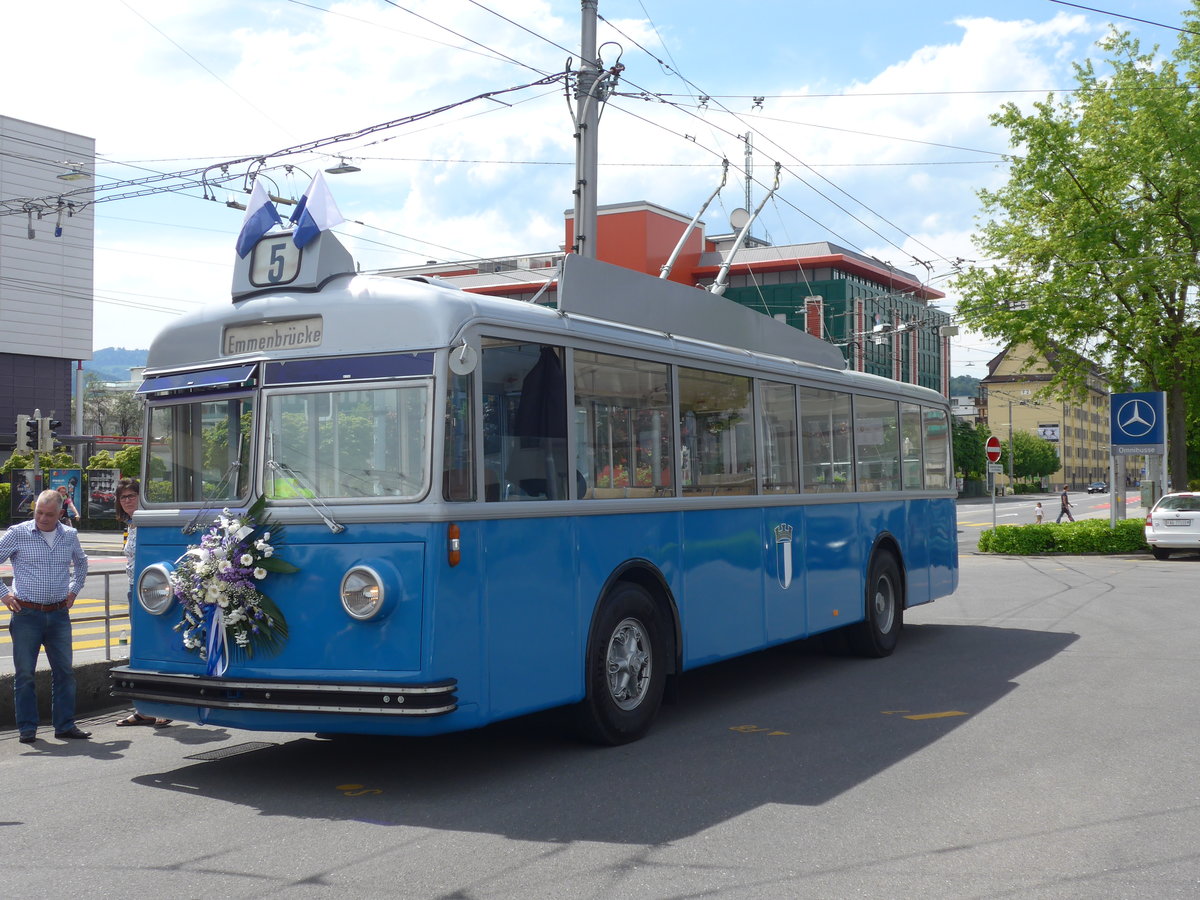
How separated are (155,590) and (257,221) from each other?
2.34m

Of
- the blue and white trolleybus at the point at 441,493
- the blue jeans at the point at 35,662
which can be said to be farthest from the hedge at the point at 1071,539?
the blue jeans at the point at 35,662

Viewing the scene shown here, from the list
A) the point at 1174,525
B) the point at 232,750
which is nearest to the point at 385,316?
the point at 232,750

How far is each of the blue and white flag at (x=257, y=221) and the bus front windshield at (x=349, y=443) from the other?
1142 mm

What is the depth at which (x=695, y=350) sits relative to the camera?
9383mm

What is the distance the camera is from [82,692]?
399 inches

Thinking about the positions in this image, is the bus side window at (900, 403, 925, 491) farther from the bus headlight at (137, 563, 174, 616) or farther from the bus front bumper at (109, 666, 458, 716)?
the bus headlight at (137, 563, 174, 616)

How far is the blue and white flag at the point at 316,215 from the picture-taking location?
7.50m

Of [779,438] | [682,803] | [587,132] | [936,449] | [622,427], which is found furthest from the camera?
[587,132]

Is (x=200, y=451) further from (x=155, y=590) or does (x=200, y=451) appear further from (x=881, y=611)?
(x=881, y=611)

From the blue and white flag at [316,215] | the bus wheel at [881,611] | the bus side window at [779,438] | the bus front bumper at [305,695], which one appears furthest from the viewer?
the bus wheel at [881,611]

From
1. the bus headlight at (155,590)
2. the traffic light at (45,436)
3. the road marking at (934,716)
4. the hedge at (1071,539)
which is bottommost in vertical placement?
the road marking at (934,716)

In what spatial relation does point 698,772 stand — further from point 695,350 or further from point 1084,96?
point 1084,96

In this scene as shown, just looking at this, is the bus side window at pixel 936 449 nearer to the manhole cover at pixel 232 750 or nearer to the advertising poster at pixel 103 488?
the manhole cover at pixel 232 750

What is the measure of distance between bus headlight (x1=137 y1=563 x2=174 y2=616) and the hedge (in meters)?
27.1
